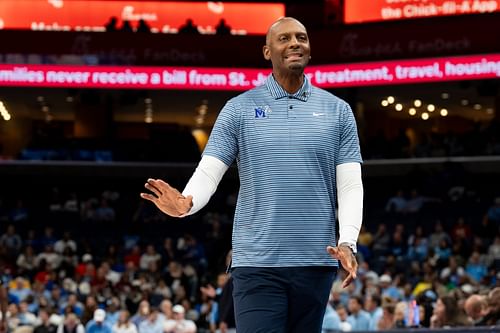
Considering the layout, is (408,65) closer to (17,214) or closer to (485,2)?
(485,2)

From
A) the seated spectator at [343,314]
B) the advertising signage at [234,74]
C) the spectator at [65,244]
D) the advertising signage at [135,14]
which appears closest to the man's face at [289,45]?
the seated spectator at [343,314]

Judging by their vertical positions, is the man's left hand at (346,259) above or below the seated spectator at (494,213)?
above

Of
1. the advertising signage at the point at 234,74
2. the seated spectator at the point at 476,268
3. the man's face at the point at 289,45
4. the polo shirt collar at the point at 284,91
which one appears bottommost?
the seated spectator at the point at 476,268

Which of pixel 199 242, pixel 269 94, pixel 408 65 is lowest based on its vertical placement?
pixel 199 242

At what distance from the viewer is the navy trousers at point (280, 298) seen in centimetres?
407

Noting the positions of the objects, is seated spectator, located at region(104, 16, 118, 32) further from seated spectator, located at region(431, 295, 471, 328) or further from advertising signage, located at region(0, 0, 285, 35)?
seated spectator, located at region(431, 295, 471, 328)

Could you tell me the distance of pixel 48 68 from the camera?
23375 mm

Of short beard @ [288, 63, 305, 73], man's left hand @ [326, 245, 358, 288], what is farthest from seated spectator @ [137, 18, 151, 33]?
man's left hand @ [326, 245, 358, 288]

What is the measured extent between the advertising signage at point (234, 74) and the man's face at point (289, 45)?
17.8 m

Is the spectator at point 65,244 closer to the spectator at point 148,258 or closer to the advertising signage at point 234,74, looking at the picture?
the spectator at point 148,258

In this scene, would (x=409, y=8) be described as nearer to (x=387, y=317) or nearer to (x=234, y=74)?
(x=234, y=74)

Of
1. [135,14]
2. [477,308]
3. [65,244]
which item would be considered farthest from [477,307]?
[135,14]

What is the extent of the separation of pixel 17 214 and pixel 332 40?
9.61 m

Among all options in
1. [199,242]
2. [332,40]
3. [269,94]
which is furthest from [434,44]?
[269,94]
